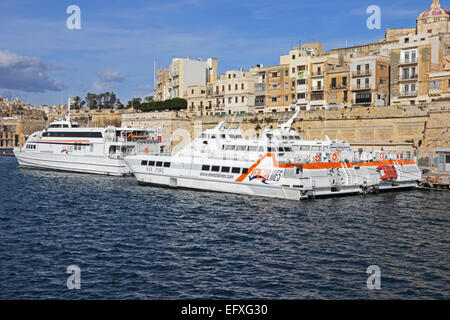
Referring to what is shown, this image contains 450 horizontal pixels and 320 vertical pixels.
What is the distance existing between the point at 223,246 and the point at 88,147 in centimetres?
3659

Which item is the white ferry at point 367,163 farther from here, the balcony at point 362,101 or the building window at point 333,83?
the building window at point 333,83

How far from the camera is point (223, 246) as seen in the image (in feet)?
71.1

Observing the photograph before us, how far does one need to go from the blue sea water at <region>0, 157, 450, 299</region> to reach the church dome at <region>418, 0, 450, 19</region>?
4415cm

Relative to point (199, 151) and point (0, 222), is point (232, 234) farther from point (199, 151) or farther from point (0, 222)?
point (199, 151)

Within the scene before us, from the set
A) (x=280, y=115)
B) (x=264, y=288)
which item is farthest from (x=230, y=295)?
(x=280, y=115)

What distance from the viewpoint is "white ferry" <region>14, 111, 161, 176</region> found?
52406mm

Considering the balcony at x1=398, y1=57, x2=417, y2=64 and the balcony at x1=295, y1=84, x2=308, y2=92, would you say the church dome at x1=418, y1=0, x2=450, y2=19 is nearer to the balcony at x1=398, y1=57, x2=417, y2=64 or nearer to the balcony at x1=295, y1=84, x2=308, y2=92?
the balcony at x1=398, y1=57, x2=417, y2=64

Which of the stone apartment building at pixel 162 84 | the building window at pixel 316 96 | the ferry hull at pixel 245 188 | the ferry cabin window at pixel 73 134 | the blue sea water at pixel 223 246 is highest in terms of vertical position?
the stone apartment building at pixel 162 84

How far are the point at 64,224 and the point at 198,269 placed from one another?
36.5 feet

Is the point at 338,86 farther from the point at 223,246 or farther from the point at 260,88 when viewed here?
the point at 223,246

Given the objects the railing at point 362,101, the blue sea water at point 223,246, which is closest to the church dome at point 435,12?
the railing at point 362,101

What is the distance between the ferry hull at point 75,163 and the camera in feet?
169

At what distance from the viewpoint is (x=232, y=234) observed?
2375cm

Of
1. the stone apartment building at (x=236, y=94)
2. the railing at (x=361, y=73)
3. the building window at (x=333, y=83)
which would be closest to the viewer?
the railing at (x=361, y=73)
